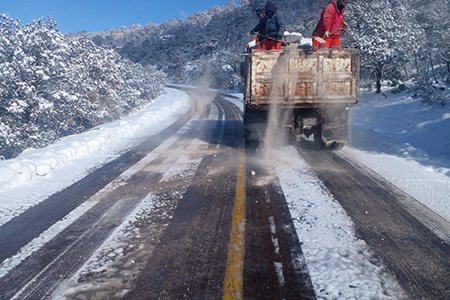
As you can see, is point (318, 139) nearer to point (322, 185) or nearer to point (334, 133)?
point (334, 133)

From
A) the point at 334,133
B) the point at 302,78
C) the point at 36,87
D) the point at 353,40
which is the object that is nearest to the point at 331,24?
the point at 302,78

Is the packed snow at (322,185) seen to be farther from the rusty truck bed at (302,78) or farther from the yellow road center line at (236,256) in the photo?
the rusty truck bed at (302,78)

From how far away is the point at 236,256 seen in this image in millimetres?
3045

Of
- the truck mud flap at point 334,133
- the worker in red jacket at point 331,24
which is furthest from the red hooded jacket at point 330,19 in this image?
the truck mud flap at point 334,133

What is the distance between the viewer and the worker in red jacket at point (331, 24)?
23.4 feet

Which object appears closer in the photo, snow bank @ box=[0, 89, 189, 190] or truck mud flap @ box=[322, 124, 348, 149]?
snow bank @ box=[0, 89, 189, 190]

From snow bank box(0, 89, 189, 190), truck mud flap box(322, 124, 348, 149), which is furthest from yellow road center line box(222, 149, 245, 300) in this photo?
snow bank box(0, 89, 189, 190)

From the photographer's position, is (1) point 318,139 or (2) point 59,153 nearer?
(2) point 59,153

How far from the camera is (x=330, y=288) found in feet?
8.41

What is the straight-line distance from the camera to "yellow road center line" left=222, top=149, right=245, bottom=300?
2.55m

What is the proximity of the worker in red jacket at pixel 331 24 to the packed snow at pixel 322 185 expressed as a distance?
107 inches

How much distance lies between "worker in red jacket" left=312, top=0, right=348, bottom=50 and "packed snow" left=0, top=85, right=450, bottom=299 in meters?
2.71

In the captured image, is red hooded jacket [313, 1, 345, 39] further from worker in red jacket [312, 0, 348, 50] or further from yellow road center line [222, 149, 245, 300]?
yellow road center line [222, 149, 245, 300]

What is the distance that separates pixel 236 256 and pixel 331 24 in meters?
6.33
